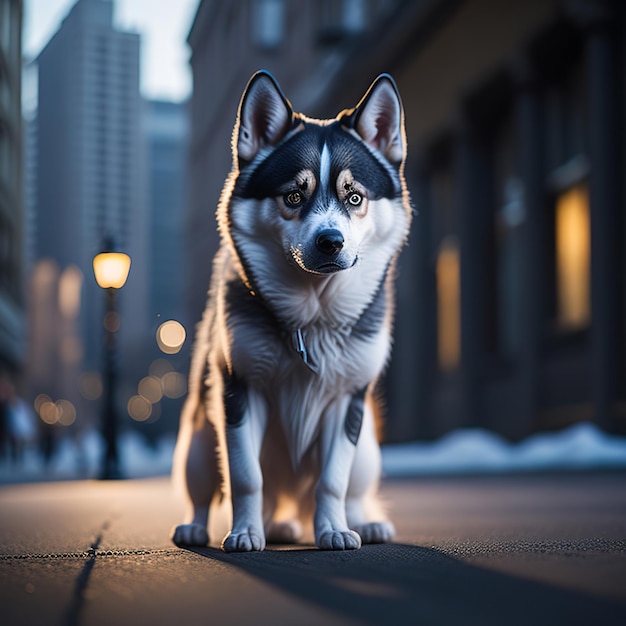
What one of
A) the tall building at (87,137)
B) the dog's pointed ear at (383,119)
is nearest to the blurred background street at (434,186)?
the tall building at (87,137)

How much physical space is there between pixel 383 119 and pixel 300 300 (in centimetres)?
79

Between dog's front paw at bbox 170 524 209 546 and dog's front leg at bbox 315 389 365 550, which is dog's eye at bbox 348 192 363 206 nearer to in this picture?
dog's front leg at bbox 315 389 365 550

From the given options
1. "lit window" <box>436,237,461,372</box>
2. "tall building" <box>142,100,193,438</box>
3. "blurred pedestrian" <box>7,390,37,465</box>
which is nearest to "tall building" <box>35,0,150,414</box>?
"blurred pedestrian" <box>7,390,37,465</box>

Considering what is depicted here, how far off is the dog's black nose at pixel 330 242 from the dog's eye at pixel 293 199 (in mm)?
232

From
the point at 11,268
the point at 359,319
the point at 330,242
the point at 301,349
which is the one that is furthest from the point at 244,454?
the point at 11,268

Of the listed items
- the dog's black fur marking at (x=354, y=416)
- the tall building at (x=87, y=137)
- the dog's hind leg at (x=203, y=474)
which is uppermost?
the tall building at (x=87, y=137)

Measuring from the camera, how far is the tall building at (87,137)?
8219mm

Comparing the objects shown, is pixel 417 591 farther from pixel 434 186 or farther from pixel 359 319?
pixel 434 186

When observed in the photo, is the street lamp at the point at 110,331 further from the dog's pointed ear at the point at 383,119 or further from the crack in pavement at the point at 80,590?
the dog's pointed ear at the point at 383,119

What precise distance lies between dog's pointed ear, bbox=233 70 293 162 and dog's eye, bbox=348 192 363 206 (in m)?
0.39

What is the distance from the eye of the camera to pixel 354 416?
4570 mm

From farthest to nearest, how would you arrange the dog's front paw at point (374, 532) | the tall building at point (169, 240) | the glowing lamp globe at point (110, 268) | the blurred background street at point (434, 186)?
the tall building at point (169, 240), the glowing lamp globe at point (110, 268), the blurred background street at point (434, 186), the dog's front paw at point (374, 532)

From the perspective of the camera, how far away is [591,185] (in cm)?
1602

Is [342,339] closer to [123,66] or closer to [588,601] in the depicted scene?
[588,601]
